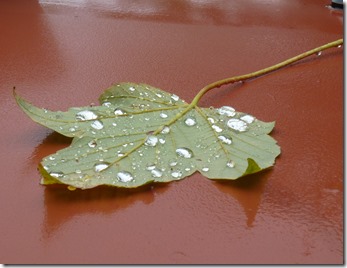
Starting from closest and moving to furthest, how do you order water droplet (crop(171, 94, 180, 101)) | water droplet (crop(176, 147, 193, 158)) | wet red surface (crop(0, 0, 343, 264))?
wet red surface (crop(0, 0, 343, 264)) < water droplet (crop(176, 147, 193, 158)) < water droplet (crop(171, 94, 180, 101))

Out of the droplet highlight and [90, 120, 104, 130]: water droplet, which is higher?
[90, 120, 104, 130]: water droplet

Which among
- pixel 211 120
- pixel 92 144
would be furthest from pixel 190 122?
pixel 92 144

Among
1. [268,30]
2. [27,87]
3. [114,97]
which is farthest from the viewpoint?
[268,30]

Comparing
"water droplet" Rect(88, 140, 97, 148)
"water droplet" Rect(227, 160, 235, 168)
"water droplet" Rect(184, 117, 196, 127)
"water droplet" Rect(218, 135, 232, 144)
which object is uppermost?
"water droplet" Rect(227, 160, 235, 168)

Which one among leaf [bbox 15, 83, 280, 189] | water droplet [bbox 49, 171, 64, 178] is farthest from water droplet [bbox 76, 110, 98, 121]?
water droplet [bbox 49, 171, 64, 178]

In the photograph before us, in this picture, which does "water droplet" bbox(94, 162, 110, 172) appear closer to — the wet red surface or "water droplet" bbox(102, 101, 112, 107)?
the wet red surface

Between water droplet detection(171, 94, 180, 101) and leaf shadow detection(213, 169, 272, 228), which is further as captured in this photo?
water droplet detection(171, 94, 180, 101)

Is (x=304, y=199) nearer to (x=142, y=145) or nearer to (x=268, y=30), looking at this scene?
(x=142, y=145)

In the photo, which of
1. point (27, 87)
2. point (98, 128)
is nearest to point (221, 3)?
point (27, 87)
